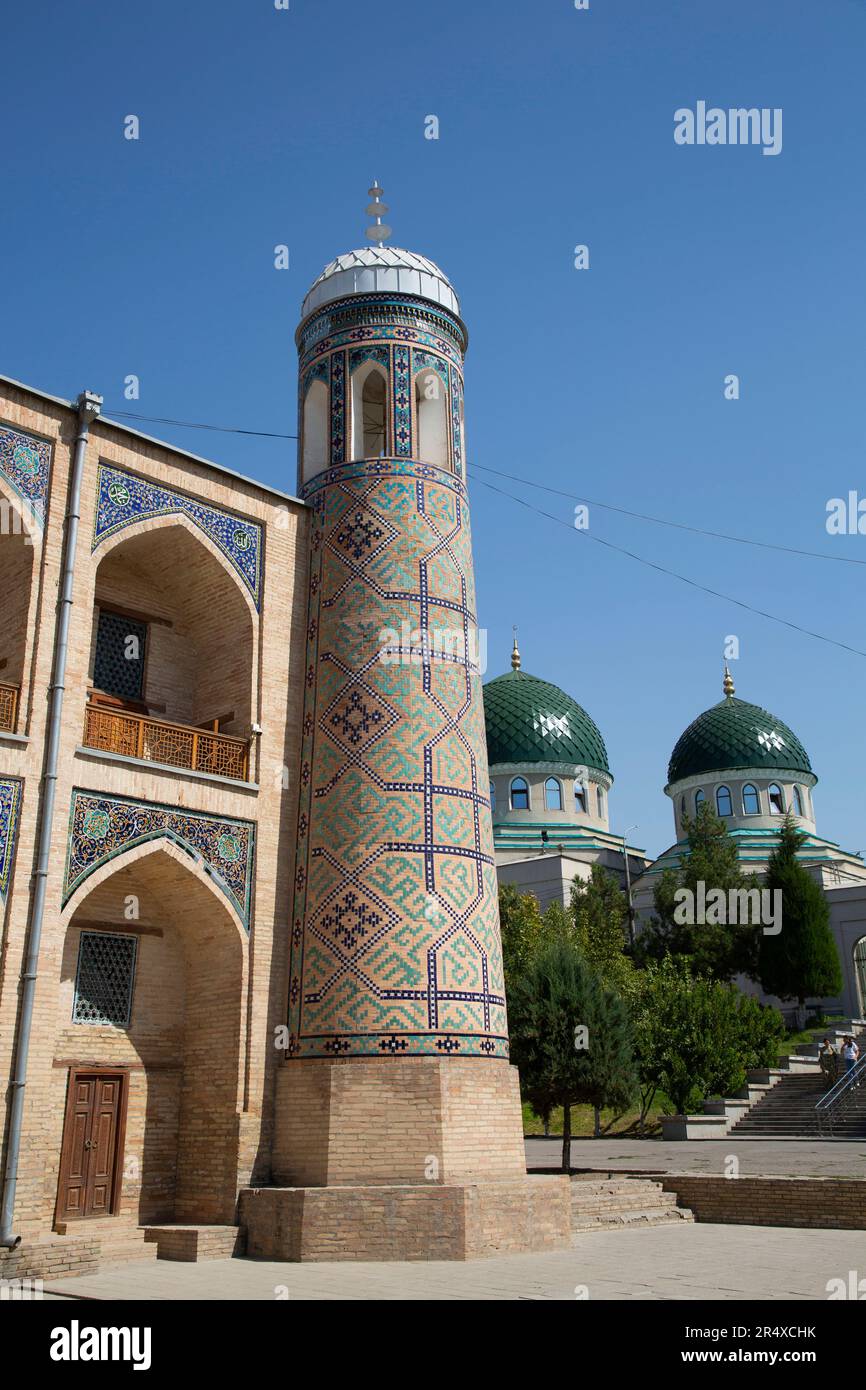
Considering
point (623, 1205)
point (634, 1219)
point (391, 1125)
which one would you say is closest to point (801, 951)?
point (623, 1205)

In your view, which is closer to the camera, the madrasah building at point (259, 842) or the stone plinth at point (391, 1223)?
the stone plinth at point (391, 1223)

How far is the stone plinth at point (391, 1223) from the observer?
9.12 metres

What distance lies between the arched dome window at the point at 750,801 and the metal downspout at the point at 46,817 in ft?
94.6

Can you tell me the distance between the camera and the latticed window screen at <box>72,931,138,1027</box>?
1036 centimetres

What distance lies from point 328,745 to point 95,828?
2.39 m

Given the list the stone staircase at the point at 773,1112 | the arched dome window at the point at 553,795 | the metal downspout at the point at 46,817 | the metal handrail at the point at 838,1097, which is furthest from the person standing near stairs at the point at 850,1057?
the metal downspout at the point at 46,817

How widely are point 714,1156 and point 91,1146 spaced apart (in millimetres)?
9562

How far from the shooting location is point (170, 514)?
37.0ft

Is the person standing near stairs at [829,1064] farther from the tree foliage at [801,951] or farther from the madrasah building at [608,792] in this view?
the madrasah building at [608,792]

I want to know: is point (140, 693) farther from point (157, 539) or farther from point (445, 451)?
point (445, 451)

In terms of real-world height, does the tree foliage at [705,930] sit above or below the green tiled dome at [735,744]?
below

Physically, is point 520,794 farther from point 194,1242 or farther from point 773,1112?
point 194,1242

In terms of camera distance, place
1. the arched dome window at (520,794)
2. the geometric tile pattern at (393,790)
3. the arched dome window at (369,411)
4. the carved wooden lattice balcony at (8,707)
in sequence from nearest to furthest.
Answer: the carved wooden lattice balcony at (8,707) → the geometric tile pattern at (393,790) → the arched dome window at (369,411) → the arched dome window at (520,794)

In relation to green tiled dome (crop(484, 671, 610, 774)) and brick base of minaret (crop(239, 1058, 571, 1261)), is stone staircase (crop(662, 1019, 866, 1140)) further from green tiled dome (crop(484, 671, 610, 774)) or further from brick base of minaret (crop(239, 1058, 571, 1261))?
green tiled dome (crop(484, 671, 610, 774))
